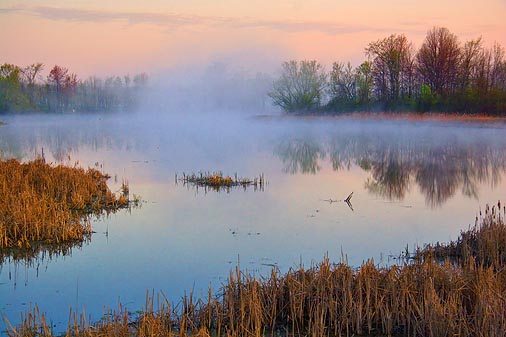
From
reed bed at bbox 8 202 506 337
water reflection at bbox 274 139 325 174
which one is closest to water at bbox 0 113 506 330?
water reflection at bbox 274 139 325 174

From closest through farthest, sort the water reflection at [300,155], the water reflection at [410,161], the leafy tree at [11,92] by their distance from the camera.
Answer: the water reflection at [410,161] → the water reflection at [300,155] → the leafy tree at [11,92]

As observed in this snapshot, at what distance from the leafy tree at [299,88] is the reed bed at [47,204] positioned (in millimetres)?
44718

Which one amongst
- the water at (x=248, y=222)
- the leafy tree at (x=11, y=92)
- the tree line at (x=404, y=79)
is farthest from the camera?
the leafy tree at (x=11, y=92)

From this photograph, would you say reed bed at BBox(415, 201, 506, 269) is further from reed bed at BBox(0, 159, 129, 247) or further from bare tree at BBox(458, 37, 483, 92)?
bare tree at BBox(458, 37, 483, 92)

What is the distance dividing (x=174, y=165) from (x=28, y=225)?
1336 cm

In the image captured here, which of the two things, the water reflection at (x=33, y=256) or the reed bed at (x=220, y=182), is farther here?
the reed bed at (x=220, y=182)

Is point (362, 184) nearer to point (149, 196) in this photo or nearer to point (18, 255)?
point (149, 196)

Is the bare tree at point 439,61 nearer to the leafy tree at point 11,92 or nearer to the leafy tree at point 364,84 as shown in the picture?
the leafy tree at point 364,84

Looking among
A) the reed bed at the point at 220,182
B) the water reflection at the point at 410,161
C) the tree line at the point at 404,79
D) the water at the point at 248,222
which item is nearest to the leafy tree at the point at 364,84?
the tree line at the point at 404,79

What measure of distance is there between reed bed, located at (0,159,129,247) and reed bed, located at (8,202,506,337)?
3889 millimetres

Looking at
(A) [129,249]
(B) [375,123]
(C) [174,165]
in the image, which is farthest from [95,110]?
(A) [129,249]

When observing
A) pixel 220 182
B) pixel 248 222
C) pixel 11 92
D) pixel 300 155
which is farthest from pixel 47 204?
pixel 11 92

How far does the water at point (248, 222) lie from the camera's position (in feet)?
26.5

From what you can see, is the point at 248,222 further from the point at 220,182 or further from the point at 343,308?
the point at 343,308
